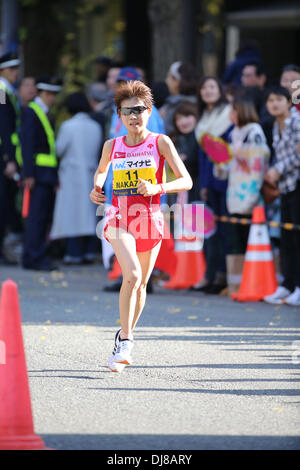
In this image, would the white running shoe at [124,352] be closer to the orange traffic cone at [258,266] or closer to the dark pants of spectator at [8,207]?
the orange traffic cone at [258,266]

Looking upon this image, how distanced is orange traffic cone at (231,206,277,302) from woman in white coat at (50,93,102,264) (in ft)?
12.0

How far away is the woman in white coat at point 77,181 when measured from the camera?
1334 centimetres

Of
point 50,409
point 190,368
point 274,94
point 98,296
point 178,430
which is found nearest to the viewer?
point 178,430

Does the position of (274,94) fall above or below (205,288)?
above

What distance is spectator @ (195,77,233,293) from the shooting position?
10664 millimetres

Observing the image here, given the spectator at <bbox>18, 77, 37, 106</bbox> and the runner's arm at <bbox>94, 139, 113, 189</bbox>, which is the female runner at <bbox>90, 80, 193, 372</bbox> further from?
the spectator at <bbox>18, 77, 37, 106</bbox>

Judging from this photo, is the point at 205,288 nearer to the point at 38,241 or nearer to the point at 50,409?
the point at 38,241

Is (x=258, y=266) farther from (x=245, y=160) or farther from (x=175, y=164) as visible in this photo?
(x=175, y=164)

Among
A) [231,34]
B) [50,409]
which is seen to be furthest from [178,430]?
[231,34]

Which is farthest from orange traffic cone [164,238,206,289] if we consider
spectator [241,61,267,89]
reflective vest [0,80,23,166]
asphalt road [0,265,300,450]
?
reflective vest [0,80,23,166]

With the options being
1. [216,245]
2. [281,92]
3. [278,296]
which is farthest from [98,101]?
[278,296]

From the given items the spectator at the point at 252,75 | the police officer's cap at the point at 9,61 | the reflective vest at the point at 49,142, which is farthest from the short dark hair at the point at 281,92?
the police officer's cap at the point at 9,61

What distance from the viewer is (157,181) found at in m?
7.05

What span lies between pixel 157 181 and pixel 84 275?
5.53m
